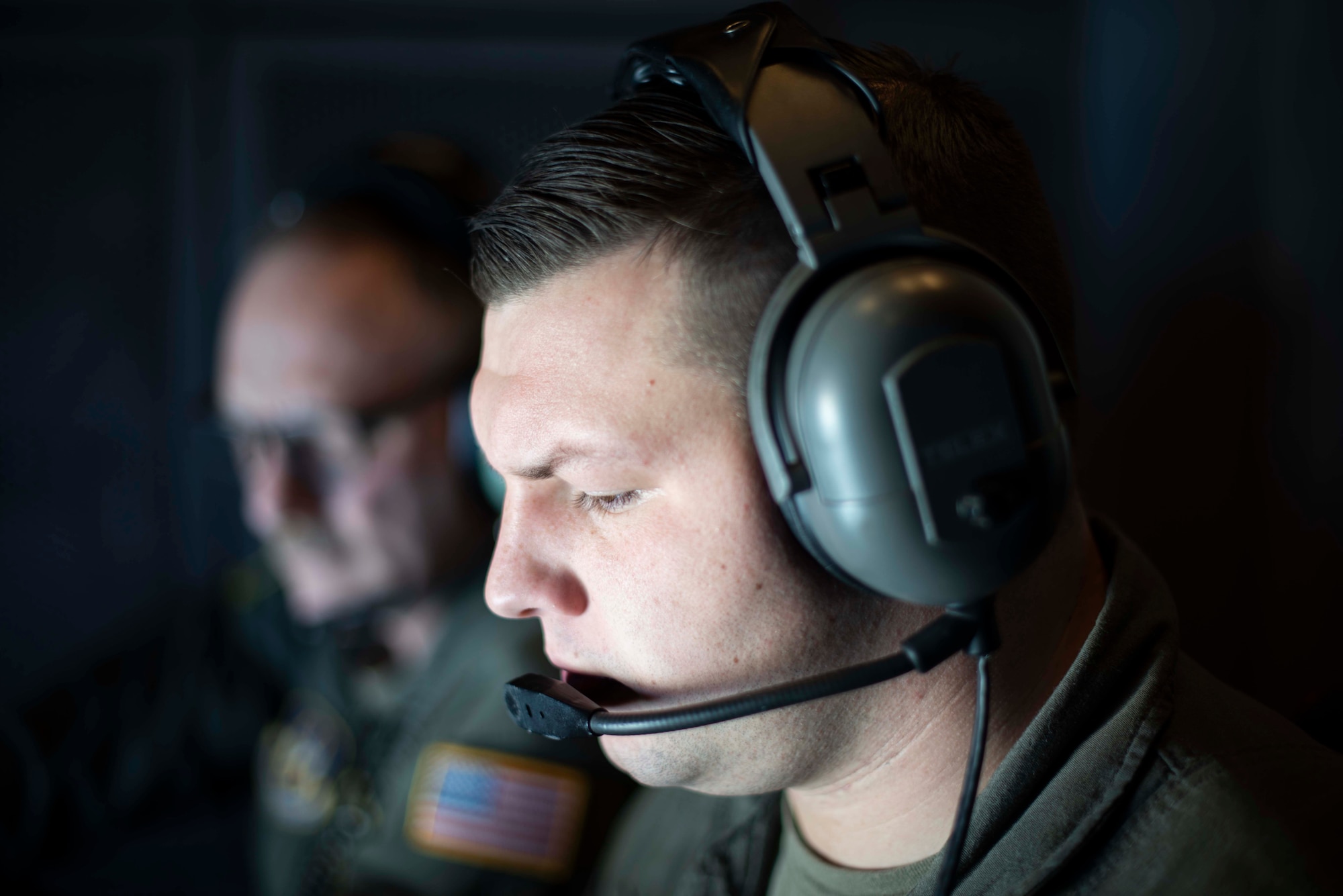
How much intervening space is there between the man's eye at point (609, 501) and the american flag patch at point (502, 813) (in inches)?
29.1

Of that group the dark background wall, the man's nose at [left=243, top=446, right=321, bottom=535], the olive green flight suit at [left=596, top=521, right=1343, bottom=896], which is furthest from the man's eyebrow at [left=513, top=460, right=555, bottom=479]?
the man's nose at [left=243, top=446, right=321, bottom=535]

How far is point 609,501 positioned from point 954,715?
12.3 inches

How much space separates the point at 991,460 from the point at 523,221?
394 millimetres

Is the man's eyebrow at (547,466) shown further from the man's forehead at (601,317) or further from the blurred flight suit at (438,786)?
the blurred flight suit at (438,786)

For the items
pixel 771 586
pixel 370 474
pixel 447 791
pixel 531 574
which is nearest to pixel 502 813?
pixel 447 791

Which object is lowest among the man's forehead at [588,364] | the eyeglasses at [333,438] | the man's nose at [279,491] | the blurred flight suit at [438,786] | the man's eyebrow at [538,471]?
the blurred flight suit at [438,786]

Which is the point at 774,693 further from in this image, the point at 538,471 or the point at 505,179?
the point at 505,179

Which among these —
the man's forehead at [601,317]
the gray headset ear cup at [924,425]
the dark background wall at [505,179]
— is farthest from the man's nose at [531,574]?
the dark background wall at [505,179]

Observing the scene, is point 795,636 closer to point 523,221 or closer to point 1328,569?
point 523,221

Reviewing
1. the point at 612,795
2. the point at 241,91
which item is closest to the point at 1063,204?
the point at 612,795

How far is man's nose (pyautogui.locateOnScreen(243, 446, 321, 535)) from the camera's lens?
59.1 inches

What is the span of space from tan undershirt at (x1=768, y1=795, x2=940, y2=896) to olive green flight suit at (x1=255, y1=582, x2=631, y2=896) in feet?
1.48

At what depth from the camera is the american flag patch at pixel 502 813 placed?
50.1 inches

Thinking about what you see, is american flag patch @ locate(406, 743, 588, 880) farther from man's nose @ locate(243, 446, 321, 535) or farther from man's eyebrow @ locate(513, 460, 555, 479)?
man's eyebrow @ locate(513, 460, 555, 479)
